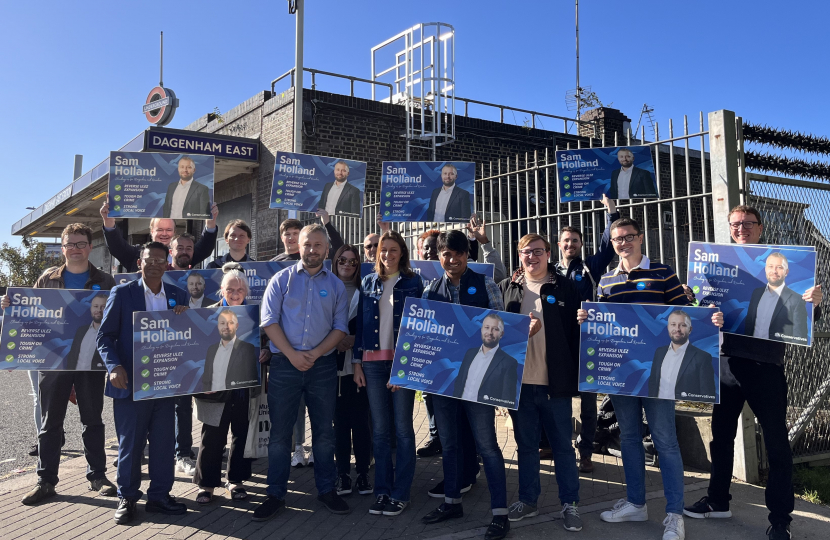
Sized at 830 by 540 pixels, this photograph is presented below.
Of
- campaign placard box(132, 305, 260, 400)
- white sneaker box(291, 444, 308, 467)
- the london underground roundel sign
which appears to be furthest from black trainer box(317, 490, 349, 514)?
the london underground roundel sign

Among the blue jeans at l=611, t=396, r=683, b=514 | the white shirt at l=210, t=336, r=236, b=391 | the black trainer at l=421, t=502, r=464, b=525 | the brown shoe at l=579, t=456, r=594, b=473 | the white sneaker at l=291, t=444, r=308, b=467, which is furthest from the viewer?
the white sneaker at l=291, t=444, r=308, b=467

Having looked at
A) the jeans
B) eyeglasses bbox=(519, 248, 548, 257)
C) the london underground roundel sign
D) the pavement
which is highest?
the london underground roundel sign

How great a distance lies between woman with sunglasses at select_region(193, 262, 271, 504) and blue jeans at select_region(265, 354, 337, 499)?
0.45 m

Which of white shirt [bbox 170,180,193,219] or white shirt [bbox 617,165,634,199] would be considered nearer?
white shirt [bbox 617,165,634,199]

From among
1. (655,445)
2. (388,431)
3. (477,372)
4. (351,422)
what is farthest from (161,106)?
(655,445)

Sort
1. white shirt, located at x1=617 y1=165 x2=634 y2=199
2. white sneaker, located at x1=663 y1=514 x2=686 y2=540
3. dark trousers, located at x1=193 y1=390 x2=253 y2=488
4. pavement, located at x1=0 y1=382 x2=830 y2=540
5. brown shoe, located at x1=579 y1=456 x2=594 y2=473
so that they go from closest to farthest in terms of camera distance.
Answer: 1. white sneaker, located at x1=663 y1=514 x2=686 y2=540
2. pavement, located at x1=0 y1=382 x2=830 y2=540
3. dark trousers, located at x1=193 y1=390 x2=253 y2=488
4. brown shoe, located at x1=579 y1=456 x2=594 y2=473
5. white shirt, located at x1=617 y1=165 x2=634 y2=199

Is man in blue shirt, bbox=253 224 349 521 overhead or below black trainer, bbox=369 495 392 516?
overhead

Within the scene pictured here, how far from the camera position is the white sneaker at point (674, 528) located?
12.7ft

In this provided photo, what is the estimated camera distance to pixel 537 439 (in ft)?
14.1

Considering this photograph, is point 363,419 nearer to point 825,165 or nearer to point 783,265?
point 783,265

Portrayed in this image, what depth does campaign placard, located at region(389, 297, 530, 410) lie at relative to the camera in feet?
13.2

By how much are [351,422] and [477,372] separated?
1.39m

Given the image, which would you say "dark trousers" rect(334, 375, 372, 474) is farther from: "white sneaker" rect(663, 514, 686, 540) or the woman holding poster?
"white sneaker" rect(663, 514, 686, 540)

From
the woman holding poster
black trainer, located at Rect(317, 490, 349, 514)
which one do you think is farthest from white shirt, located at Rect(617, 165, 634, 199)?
black trainer, located at Rect(317, 490, 349, 514)
